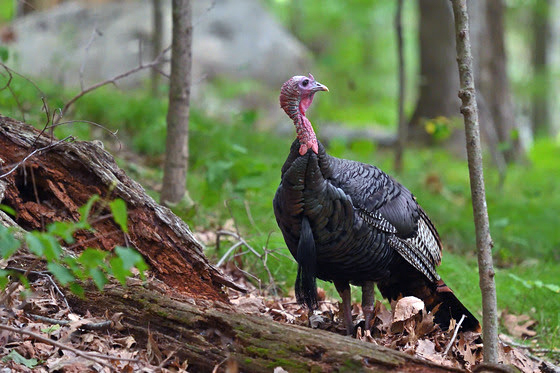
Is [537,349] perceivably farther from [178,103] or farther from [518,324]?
[178,103]

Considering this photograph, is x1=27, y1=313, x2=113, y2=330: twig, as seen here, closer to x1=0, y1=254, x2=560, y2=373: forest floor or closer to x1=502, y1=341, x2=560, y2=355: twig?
x1=0, y1=254, x2=560, y2=373: forest floor

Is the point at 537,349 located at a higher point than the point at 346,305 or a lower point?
lower

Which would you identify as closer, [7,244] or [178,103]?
[7,244]

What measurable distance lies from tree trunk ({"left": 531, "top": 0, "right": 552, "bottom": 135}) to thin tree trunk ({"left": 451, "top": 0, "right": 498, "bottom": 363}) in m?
13.7

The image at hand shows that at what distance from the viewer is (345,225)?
354 cm

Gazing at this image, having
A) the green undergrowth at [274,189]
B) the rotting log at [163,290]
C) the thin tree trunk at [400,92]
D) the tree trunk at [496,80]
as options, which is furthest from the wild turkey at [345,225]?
the tree trunk at [496,80]

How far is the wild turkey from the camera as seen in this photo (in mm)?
3475

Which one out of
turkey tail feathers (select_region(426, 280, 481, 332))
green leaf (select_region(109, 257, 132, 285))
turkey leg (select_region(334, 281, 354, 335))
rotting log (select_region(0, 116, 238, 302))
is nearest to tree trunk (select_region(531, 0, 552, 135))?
turkey tail feathers (select_region(426, 280, 481, 332))

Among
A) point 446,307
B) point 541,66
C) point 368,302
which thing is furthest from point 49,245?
point 541,66

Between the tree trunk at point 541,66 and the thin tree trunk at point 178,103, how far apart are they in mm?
12963

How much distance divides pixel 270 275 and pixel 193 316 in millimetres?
1563

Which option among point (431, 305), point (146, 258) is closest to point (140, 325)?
point (146, 258)

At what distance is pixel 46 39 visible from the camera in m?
11.7

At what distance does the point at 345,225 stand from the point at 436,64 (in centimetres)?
856
